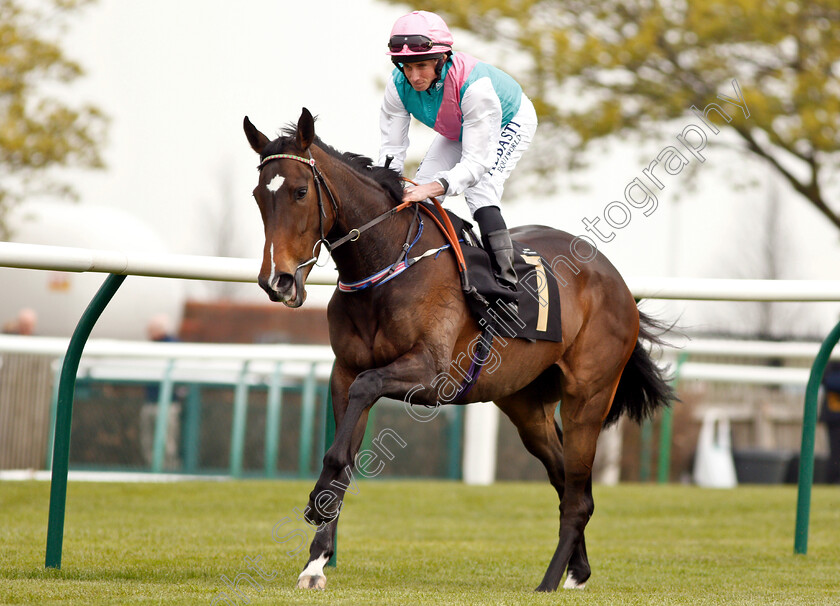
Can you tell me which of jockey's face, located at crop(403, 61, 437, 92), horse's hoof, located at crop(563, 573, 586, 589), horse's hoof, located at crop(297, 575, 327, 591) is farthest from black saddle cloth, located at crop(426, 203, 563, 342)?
horse's hoof, located at crop(297, 575, 327, 591)

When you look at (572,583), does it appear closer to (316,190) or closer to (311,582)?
(311,582)

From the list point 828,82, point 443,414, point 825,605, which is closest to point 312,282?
point 825,605

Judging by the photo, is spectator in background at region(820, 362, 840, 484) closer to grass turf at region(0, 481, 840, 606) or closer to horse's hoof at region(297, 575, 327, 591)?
grass turf at region(0, 481, 840, 606)

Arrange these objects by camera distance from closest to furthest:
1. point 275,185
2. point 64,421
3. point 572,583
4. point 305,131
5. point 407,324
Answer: point 275,185 < point 305,131 < point 407,324 < point 64,421 < point 572,583

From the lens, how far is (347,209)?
4.12 meters

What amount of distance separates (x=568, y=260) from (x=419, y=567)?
5.26 feet

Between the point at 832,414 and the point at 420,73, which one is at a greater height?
the point at 420,73

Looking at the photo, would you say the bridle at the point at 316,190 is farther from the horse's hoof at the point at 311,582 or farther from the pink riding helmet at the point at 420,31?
the horse's hoof at the point at 311,582

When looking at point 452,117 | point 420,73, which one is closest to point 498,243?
point 452,117

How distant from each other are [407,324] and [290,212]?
2.12 feet

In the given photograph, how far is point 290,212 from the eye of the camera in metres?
3.78

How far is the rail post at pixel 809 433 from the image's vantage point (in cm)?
553

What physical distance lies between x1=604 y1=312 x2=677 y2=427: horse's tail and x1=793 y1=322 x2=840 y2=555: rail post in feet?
2.44

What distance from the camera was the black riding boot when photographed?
4484 mm
